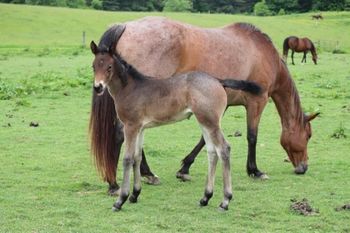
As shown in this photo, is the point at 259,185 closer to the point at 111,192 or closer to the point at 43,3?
the point at 111,192

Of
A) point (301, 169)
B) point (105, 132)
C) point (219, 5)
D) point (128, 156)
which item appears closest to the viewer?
point (128, 156)

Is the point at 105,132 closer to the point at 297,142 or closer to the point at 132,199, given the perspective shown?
the point at 132,199

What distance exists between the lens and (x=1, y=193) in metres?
7.34

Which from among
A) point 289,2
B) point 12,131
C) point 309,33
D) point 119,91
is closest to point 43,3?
point 289,2

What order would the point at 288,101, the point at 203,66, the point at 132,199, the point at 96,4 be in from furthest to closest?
the point at 96,4
the point at 288,101
the point at 203,66
the point at 132,199

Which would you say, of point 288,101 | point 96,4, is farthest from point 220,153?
point 96,4

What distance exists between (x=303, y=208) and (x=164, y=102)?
6.23 feet

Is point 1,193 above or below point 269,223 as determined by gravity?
below

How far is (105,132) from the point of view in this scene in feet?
24.8

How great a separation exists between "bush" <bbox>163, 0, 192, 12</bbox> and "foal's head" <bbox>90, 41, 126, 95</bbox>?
259 ft

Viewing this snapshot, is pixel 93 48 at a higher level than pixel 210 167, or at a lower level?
higher

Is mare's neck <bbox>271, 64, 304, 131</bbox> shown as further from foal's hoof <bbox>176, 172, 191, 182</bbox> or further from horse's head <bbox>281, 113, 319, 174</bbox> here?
foal's hoof <bbox>176, 172, 191, 182</bbox>

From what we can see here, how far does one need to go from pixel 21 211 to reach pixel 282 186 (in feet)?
11.3

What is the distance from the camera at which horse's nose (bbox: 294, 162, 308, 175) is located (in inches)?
352
